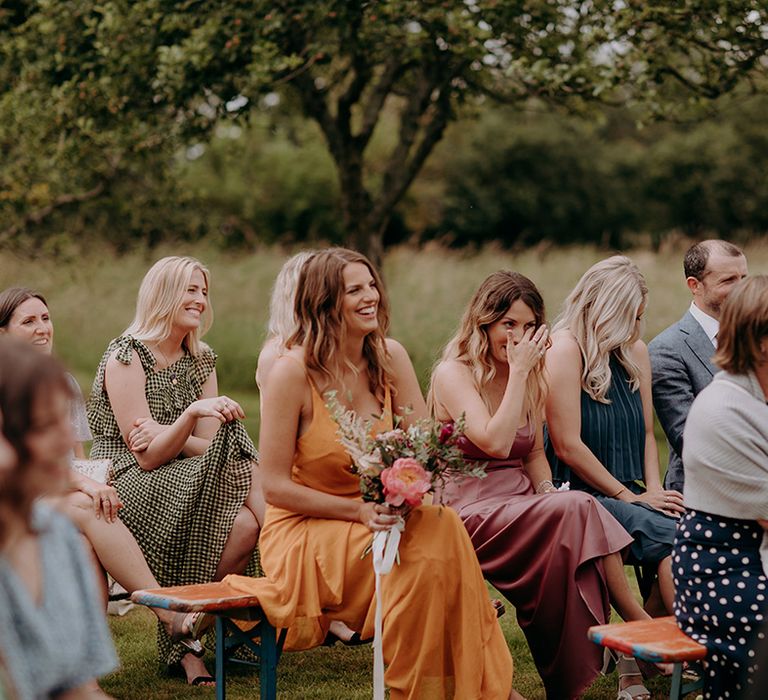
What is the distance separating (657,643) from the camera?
3875mm

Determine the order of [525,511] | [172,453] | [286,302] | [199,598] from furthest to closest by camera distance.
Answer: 1. [172,453]
2. [286,302]
3. [525,511]
4. [199,598]

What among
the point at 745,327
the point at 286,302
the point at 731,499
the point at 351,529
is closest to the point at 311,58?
the point at 286,302

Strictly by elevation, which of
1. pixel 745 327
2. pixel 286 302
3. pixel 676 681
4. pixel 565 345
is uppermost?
pixel 745 327

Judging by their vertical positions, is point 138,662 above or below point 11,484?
below

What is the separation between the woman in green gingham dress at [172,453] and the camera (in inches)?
209

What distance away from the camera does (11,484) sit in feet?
8.54

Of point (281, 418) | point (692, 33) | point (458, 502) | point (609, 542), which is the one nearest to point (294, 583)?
point (281, 418)

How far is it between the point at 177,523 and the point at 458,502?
1256 mm

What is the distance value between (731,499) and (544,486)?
1.47m

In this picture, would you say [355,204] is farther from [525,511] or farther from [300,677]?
[525,511]

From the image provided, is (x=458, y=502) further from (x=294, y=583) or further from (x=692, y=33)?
(x=692, y=33)

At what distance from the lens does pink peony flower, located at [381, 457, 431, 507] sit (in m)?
4.15

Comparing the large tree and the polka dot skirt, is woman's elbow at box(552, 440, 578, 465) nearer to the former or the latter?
the polka dot skirt

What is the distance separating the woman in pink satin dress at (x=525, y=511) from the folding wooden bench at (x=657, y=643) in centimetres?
62
